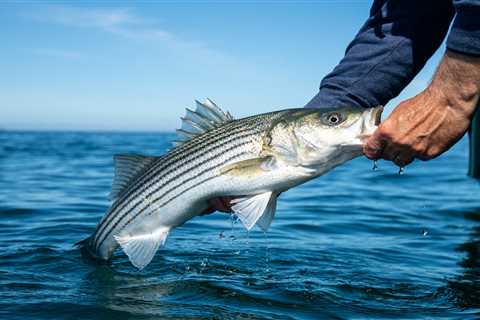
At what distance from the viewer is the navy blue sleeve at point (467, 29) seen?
3533 mm

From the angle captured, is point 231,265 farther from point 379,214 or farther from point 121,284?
point 379,214

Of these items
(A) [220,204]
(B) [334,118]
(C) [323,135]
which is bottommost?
(A) [220,204]

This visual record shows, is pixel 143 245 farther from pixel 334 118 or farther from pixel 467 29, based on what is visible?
pixel 467 29

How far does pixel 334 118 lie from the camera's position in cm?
469

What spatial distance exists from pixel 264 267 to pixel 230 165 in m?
1.90

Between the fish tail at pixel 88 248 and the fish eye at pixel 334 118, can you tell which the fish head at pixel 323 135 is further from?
the fish tail at pixel 88 248

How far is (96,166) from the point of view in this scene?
22.0 metres

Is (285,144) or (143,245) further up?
(285,144)

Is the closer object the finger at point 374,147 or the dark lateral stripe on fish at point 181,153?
the finger at point 374,147

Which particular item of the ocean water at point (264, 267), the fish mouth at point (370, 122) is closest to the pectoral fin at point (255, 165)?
the fish mouth at point (370, 122)

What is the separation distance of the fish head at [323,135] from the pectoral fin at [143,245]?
4.51ft

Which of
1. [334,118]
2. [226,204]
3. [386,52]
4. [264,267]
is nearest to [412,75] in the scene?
[386,52]

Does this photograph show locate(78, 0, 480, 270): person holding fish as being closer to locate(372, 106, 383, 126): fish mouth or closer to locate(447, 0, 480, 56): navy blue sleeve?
locate(372, 106, 383, 126): fish mouth

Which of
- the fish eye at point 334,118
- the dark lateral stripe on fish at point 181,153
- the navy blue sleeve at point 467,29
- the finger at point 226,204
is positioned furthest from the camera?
the finger at point 226,204
